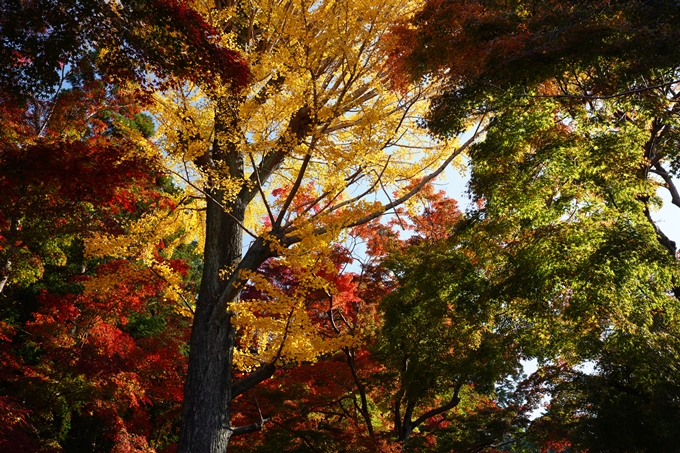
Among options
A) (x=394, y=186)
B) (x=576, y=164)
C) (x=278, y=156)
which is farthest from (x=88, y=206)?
(x=576, y=164)

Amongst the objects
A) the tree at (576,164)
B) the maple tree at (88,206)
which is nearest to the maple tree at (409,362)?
the tree at (576,164)

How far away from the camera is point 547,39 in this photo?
457 centimetres

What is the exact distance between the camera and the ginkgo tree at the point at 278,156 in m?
5.08

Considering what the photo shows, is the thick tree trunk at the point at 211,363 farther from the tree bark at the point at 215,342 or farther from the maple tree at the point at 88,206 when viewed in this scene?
the maple tree at the point at 88,206

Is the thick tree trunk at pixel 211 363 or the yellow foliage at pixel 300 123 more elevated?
the yellow foliage at pixel 300 123

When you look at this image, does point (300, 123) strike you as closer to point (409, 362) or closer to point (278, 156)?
point (278, 156)

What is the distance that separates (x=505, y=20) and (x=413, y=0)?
2209 mm

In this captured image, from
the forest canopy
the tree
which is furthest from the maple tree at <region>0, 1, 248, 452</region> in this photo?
the tree

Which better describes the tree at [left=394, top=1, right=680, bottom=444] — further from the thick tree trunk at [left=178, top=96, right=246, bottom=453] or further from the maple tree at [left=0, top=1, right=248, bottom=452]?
the thick tree trunk at [left=178, top=96, right=246, bottom=453]

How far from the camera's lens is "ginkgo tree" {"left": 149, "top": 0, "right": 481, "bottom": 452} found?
5078 mm

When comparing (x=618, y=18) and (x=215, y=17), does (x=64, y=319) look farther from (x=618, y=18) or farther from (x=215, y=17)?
(x=618, y=18)

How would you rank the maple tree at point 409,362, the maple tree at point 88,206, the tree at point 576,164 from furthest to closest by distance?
the maple tree at point 409,362
the tree at point 576,164
the maple tree at point 88,206

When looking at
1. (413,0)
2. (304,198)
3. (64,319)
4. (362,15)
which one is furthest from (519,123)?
(64,319)

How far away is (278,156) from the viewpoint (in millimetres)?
6832
